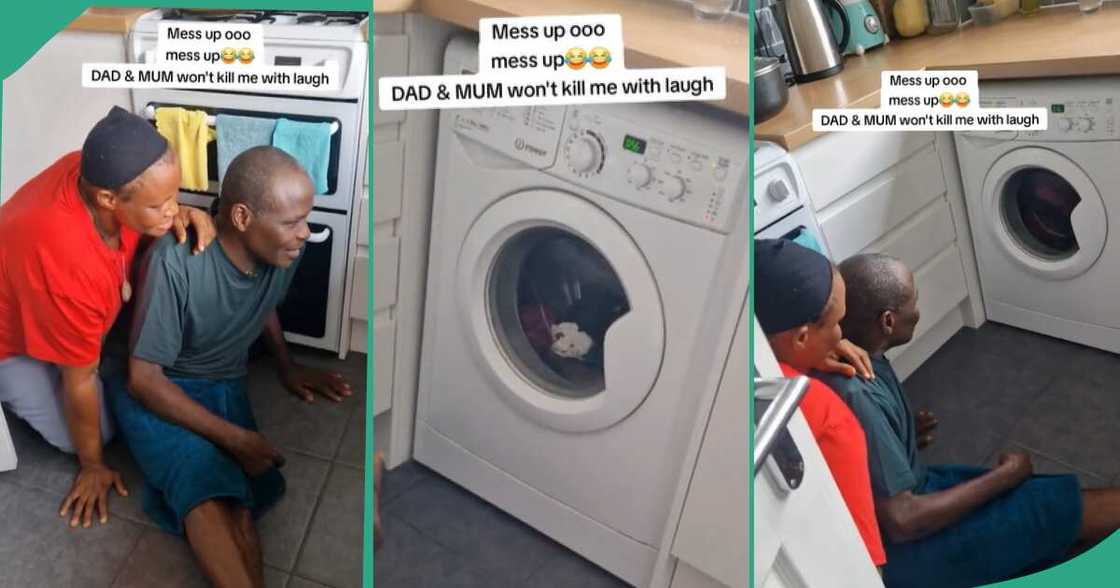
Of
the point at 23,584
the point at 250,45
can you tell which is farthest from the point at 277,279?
the point at 23,584

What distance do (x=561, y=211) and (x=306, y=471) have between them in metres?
0.61

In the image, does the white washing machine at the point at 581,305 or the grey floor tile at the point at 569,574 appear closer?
the white washing machine at the point at 581,305

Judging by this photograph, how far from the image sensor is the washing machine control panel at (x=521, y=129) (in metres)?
1.25

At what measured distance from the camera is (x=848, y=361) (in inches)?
56.0

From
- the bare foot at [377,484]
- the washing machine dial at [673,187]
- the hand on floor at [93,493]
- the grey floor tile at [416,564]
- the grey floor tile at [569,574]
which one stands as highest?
the washing machine dial at [673,187]

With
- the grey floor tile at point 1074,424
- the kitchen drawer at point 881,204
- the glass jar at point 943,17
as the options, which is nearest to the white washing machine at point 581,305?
the kitchen drawer at point 881,204

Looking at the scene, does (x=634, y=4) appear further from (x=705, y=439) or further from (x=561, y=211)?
(x=705, y=439)

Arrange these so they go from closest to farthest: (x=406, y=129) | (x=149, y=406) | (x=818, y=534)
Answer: (x=406, y=129) → (x=818, y=534) → (x=149, y=406)

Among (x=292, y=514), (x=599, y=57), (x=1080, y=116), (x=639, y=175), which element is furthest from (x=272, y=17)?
(x=1080, y=116)

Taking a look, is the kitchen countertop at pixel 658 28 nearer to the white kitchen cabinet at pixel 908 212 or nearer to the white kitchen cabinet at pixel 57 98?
the white kitchen cabinet at pixel 908 212

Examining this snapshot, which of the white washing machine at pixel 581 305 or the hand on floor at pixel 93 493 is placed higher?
the white washing machine at pixel 581 305

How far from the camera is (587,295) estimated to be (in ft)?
4.40

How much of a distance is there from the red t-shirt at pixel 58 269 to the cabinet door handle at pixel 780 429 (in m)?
0.95

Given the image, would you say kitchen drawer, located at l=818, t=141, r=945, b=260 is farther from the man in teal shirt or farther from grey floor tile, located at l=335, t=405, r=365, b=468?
grey floor tile, located at l=335, t=405, r=365, b=468
